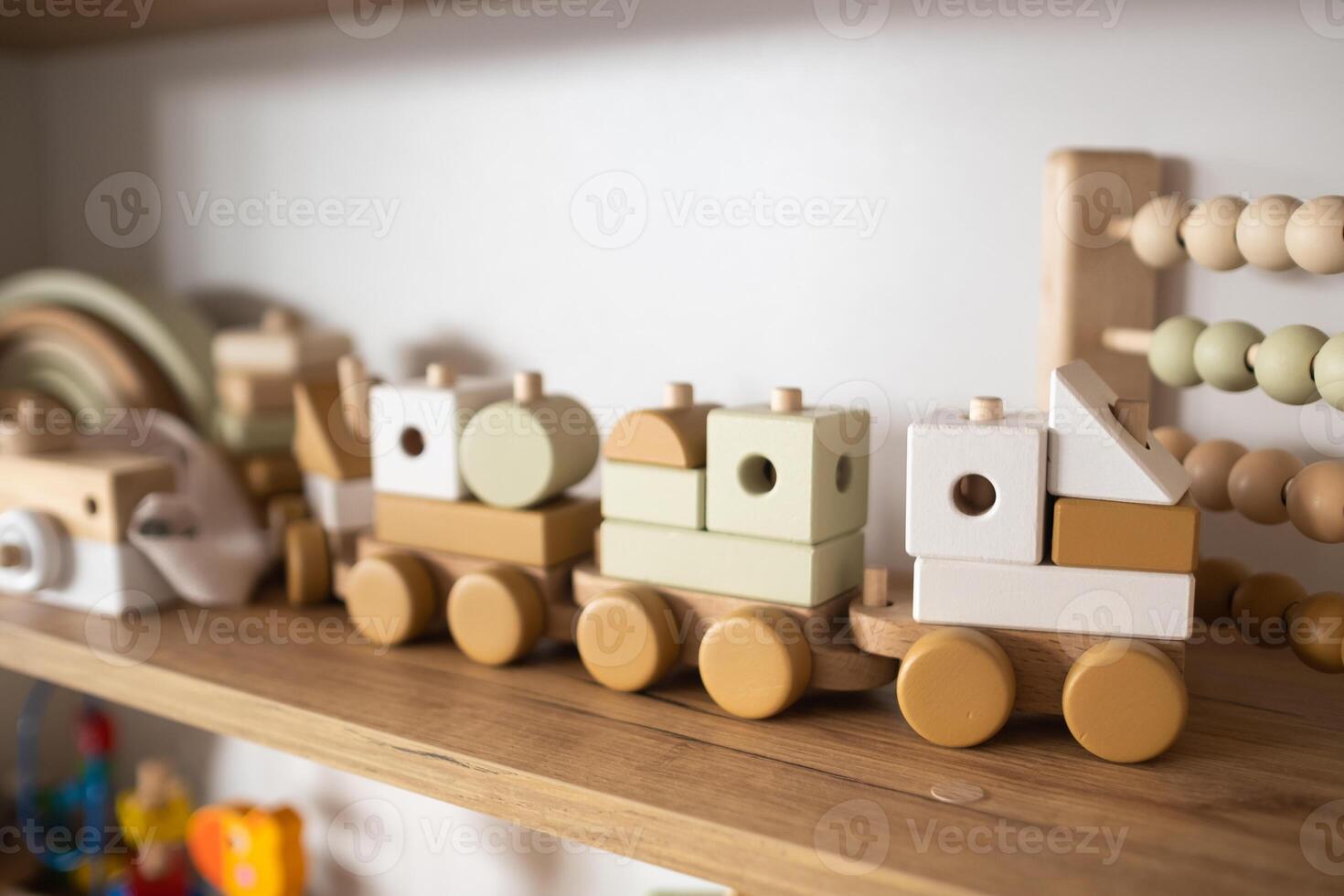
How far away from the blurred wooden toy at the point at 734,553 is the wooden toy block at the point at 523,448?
0.06 metres

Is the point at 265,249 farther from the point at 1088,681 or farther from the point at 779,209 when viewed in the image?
the point at 1088,681

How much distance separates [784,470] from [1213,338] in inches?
10.3

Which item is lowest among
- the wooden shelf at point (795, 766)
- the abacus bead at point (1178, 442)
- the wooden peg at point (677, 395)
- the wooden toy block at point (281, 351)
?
the wooden shelf at point (795, 766)

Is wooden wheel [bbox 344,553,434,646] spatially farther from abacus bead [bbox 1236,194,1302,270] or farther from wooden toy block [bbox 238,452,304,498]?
abacus bead [bbox 1236,194,1302,270]

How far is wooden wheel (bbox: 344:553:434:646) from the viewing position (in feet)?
2.48

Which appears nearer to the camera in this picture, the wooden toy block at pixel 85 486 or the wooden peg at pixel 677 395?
the wooden peg at pixel 677 395

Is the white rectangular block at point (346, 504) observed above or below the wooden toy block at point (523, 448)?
below

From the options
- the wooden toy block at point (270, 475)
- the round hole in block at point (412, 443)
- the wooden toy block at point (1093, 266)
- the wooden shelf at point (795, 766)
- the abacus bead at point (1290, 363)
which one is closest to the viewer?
the wooden shelf at point (795, 766)

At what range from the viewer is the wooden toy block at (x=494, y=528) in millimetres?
737

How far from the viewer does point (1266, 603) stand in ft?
2.18

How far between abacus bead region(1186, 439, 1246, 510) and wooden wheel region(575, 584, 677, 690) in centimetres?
33

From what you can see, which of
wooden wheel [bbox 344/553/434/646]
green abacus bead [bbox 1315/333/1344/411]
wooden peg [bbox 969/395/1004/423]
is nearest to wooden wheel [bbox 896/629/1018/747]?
wooden peg [bbox 969/395/1004/423]

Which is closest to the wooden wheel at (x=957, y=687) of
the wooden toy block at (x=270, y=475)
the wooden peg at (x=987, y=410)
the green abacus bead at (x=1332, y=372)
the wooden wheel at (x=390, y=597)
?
the wooden peg at (x=987, y=410)

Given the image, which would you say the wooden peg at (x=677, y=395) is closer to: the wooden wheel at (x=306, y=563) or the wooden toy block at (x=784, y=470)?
the wooden toy block at (x=784, y=470)
